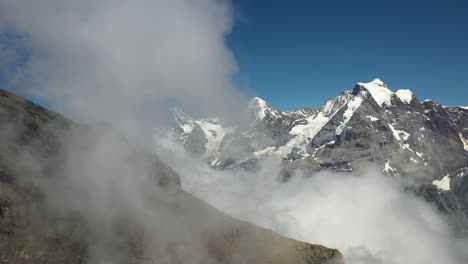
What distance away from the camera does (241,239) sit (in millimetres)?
197000

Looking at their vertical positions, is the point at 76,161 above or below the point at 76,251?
above

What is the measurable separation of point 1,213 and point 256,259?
120 m

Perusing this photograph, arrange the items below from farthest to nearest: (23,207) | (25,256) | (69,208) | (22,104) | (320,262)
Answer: (320,262)
(22,104)
(69,208)
(23,207)
(25,256)

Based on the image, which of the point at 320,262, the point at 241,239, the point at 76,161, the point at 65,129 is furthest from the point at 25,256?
the point at 320,262

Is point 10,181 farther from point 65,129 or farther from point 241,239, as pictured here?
point 241,239

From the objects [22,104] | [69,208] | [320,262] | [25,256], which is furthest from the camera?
[320,262]

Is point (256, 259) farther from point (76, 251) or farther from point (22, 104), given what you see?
point (22, 104)

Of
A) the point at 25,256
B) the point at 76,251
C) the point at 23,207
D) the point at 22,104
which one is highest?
the point at 22,104

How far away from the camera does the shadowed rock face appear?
13175 cm

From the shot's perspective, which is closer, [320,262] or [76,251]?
[76,251]

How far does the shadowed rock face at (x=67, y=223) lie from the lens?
132 meters

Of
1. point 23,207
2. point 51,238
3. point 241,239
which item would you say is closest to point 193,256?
point 241,239

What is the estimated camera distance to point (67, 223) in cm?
14762

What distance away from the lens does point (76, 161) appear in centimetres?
18650
